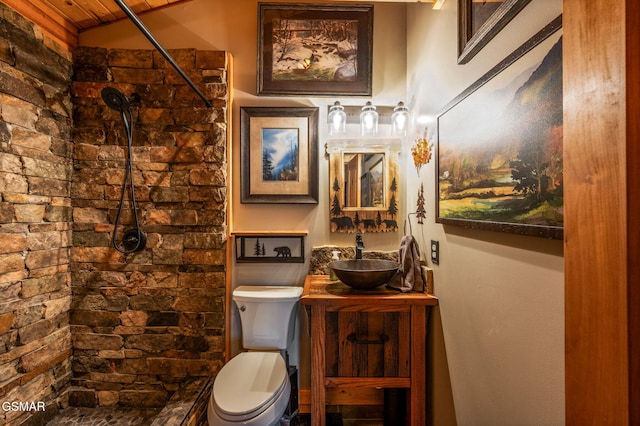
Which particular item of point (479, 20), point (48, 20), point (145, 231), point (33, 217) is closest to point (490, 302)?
point (479, 20)

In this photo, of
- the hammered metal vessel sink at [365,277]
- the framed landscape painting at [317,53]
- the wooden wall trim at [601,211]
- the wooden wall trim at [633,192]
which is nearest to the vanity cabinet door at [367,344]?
the hammered metal vessel sink at [365,277]

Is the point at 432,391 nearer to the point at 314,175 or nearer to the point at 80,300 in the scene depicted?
the point at 314,175

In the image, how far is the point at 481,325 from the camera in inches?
44.2

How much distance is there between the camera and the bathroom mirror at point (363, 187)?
206 centimetres

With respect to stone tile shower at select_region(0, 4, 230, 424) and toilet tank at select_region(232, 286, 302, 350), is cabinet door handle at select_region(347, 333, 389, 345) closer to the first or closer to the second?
toilet tank at select_region(232, 286, 302, 350)

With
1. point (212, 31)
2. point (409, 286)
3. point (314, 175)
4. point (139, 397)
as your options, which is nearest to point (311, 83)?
point (314, 175)

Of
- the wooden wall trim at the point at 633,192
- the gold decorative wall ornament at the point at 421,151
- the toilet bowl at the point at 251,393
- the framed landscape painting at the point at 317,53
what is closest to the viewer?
the wooden wall trim at the point at 633,192

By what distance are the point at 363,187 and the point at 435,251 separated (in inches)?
28.4

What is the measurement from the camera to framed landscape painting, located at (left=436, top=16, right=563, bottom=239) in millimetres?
742

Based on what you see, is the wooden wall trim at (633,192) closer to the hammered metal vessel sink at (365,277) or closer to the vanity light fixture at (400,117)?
the hammered metal vessel sink at (365,277)

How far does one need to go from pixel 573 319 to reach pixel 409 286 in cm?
114

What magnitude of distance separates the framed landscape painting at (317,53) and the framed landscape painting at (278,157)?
204 mm

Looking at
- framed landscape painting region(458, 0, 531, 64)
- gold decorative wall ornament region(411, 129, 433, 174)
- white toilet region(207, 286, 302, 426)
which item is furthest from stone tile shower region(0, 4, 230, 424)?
framed landscape painting region(458, 0, 531, 64)

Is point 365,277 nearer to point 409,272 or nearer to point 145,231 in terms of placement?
point 409,272
